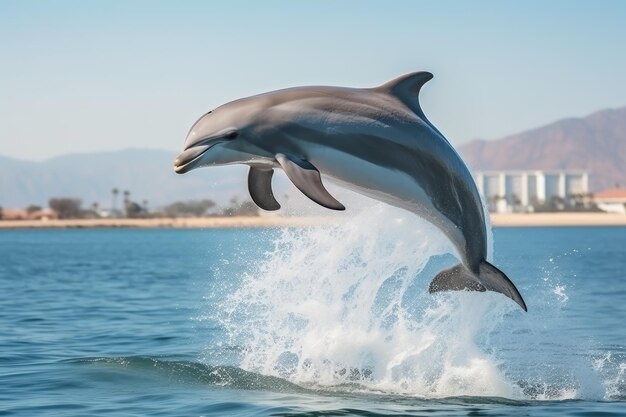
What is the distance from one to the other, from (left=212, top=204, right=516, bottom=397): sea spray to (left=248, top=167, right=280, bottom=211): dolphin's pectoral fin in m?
2.66

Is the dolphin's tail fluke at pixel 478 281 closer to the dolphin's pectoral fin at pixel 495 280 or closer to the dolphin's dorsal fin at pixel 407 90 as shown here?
the dolphin's pectoral fin at pixel 495 280

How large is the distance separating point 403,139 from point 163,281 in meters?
27.0

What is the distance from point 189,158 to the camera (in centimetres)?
924

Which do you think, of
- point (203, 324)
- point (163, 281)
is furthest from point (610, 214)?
point (203, 324)

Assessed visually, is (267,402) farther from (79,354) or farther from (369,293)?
(79,354)

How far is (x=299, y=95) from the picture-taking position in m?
9.67

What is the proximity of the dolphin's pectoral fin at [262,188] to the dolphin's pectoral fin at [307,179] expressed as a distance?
80 cm

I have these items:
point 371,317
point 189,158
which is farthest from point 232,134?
point 371,317

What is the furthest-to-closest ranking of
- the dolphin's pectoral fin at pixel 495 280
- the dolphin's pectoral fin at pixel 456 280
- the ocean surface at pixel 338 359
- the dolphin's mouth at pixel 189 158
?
the ocean surface at pixel 338 359, the dolphin's pectoral fin at pixel 456 280, the dolphin's pectoral fin at pixel 495 280, the dolphin's mouth at pixel 189 158

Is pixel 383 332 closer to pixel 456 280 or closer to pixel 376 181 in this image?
pixel 456 280

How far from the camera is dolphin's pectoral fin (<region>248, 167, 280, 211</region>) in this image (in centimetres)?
1005

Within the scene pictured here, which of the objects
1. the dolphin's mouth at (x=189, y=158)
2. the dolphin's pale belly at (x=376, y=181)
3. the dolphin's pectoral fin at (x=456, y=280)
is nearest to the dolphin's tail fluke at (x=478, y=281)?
the dolphin's pectoral fin at (x=456, y=280)

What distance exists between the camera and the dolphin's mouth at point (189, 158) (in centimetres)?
918

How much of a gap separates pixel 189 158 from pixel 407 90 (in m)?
2.25
